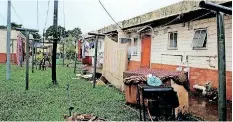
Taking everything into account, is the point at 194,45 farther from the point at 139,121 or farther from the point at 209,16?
the point at 139,121

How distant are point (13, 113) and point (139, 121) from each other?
3109 millimetres

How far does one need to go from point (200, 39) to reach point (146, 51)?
4530 mm

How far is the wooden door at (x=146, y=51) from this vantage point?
14320 millimetres

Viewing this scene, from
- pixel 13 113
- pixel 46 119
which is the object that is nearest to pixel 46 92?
pixel 13 113

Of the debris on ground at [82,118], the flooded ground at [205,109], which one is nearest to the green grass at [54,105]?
the debris on ground at [82,118]

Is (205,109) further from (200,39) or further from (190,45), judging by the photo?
(190,45)

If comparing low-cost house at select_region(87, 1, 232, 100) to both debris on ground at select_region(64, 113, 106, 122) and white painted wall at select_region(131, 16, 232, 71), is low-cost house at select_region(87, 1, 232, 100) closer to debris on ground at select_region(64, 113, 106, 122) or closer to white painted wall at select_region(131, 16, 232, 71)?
white painted wall at select_region(131, 16, 232, 71)

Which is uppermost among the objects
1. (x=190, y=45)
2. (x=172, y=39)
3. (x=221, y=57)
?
(x=172, y=39)

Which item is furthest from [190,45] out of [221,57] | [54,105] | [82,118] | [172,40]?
[221,57]

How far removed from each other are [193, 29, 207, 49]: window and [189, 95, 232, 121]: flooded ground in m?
1.74

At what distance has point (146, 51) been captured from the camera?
47.7ft

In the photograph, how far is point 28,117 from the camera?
704cm

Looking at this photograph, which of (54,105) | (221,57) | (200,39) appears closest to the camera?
(221,57)

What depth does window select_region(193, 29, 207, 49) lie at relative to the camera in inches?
395
